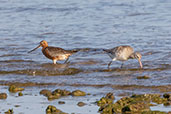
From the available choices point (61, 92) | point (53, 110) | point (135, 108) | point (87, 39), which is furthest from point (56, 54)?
point (135, 108)

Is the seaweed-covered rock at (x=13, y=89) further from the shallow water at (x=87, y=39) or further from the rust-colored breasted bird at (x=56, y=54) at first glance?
the rust-colored breasted bird at (x=56, y=54)

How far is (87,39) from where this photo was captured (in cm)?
1452

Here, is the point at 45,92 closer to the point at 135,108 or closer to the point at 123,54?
the point at 135,108

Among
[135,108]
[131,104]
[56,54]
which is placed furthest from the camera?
[56,54]

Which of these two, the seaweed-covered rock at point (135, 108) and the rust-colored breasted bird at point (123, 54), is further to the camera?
the rust-colored breasted bird at point (123, 54)

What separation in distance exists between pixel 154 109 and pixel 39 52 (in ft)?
23.2

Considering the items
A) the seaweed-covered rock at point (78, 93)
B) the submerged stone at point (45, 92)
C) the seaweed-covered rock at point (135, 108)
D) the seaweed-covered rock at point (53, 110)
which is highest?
the submerged stone at point (45, 92)

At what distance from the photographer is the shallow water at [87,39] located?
30.1 ft

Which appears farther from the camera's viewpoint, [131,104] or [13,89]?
[13,89]

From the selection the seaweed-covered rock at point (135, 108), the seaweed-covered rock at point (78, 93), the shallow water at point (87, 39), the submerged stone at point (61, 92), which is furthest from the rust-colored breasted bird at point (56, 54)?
the seaweed-covered rock at point (135, 108)

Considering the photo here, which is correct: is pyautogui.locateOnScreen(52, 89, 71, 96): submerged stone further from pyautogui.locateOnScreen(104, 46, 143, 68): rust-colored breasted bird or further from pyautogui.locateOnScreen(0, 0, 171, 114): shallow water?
pyautogui.locateOnScreen(104, 46, 143, 68): rust-colored breasted bird

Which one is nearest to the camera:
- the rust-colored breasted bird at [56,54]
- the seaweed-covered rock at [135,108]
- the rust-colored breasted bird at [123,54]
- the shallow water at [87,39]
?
the seaweed-covered rock at [135,108]

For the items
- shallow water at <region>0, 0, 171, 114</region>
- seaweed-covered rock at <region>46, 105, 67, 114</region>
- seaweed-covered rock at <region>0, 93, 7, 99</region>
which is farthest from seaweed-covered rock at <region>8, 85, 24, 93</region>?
seaweed-covered rock at <region>46, 105, 67, 114</region>

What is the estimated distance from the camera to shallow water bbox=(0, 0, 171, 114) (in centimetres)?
→ 918
